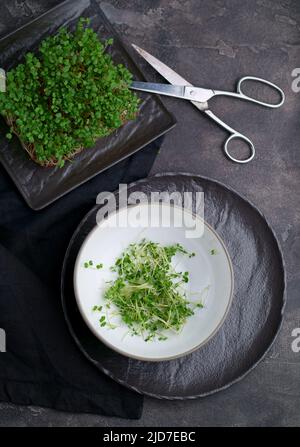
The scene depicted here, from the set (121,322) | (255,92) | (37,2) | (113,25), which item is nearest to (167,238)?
(121,322)

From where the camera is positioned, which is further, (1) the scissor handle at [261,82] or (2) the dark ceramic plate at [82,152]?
(1) the scissor handle at [261,82]

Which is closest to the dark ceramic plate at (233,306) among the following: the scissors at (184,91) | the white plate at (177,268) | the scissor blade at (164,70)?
the white plate at (177,268)

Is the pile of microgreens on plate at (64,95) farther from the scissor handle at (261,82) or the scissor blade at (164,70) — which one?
the scissor handle at (261,82)

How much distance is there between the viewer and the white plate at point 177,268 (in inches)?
71.4

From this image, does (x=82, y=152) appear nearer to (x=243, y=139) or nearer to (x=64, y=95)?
(x=64, y=95)

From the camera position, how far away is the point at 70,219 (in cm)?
194

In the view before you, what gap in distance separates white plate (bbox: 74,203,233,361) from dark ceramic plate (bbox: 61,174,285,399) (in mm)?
84

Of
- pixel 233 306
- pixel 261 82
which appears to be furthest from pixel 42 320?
pixel 261 82

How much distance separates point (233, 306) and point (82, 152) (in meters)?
0.66

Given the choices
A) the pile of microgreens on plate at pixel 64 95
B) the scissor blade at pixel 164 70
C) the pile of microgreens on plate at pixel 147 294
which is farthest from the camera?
the scissor blade at pixel 164 70

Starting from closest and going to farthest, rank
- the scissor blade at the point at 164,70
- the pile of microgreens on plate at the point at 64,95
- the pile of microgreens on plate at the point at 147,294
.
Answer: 1. the pile of microgreens on plate at the point at 64,95
2. the pile of microgreens on plate at the point at 147,294
3. the scissor blade at the point at 164,70

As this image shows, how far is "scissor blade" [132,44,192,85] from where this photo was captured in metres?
1.98

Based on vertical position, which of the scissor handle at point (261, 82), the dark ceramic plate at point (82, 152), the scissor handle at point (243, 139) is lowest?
the scissor handle at point (243, 139)

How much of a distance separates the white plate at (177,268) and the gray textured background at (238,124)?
0.23 metres
